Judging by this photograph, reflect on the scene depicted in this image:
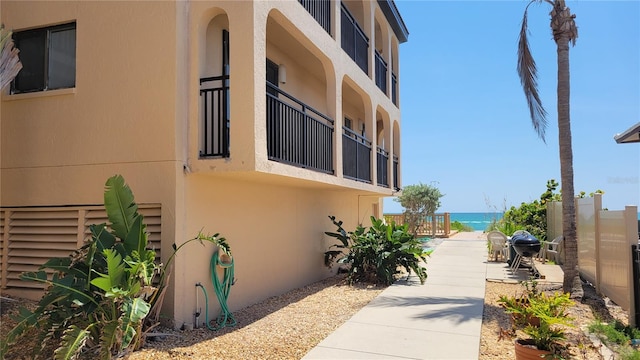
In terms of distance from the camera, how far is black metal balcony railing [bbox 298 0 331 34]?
948 centimetres

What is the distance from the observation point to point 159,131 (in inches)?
269

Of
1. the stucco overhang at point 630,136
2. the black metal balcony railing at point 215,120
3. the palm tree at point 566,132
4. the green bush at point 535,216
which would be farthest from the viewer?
the green bush at point 535,216

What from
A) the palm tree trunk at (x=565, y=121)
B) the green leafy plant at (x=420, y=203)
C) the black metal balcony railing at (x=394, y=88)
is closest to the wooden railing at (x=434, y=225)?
the green leafy plant at (x=420, y=203)

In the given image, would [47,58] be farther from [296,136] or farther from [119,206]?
[296,136]

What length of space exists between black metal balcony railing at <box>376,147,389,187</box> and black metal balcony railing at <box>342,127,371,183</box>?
4.09ft

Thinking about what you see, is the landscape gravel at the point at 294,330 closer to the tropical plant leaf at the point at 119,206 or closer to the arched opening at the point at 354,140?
the tropical plant leaf at the point at 119,206

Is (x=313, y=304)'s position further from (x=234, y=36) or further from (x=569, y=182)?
(x=569, y=182)

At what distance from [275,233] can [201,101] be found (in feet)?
11.7

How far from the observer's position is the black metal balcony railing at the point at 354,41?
1186cm

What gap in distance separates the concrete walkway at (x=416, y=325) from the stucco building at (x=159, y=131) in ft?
7.83

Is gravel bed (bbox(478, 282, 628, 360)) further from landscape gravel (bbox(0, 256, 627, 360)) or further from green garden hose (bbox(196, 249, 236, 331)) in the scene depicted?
green garden hose (bbox(196, 249, 236, 331))

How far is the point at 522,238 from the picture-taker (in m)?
11.9

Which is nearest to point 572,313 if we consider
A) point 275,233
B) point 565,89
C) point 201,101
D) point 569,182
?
point 569,182

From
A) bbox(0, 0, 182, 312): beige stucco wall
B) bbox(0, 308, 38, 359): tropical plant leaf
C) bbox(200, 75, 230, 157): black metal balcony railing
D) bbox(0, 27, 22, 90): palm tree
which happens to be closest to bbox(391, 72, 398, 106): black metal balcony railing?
bbox(200, 75, 230, 157): black metal balcony railing
